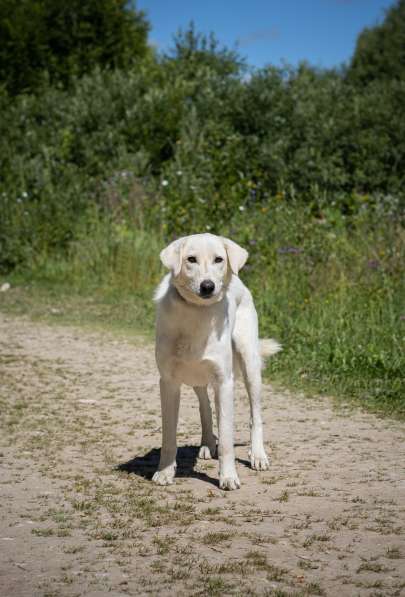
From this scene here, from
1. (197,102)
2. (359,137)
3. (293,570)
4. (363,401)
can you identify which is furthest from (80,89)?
(293,570)

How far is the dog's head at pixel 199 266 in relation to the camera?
418 cm

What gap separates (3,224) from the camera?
13367 millimetres

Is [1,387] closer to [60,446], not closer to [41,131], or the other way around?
[60,446]

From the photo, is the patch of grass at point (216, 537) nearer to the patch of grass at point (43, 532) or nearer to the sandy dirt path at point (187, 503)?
the sandy dirt path at point (187, 503)

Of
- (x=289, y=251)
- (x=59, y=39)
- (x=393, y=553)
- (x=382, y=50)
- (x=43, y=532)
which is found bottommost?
(x=43, y=532)

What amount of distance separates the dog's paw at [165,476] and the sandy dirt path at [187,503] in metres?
0.06

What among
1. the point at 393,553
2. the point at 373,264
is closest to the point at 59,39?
the point at 373,264

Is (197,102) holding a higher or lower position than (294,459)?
higher

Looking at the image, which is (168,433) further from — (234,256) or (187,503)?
(234,256)

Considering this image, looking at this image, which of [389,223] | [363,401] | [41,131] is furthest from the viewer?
[41,131]

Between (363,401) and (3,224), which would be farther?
(3,224)

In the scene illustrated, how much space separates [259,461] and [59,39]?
17811mm

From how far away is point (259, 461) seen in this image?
188 inches

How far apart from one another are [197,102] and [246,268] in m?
7.27
